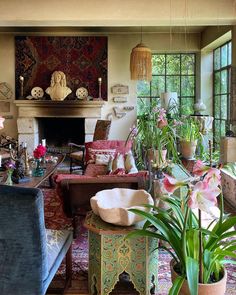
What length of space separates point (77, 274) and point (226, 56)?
5.27m

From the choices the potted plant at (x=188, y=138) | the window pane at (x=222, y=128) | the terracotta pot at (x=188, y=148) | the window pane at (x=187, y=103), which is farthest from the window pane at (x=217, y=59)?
the terracotta pot at (x=188, y=148)

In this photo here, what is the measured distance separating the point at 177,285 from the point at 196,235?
12.0 inches

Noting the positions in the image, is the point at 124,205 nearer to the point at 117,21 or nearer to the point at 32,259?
the point at 32,259

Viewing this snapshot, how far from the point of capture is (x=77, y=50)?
7434 millimetres

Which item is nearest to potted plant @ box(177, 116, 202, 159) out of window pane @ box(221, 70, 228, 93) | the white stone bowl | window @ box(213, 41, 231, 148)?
the white stone bowl

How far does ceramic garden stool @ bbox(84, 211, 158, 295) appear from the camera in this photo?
221 centimetres

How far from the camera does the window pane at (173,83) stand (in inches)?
301

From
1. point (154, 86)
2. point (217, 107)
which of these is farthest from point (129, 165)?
point (154, 86)

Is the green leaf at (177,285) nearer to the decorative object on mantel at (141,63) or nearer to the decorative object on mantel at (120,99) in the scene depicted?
the decorative object on mantel at (141,63)

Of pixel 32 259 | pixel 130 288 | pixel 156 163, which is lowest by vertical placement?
pixel 130 288

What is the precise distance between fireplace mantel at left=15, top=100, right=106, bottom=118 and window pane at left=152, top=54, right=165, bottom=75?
4.48ft

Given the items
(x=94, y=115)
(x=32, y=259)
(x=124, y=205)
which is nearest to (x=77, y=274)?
(x=124, y=205)

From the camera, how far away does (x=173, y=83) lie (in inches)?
301

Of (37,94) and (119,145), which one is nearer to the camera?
(119,145)
